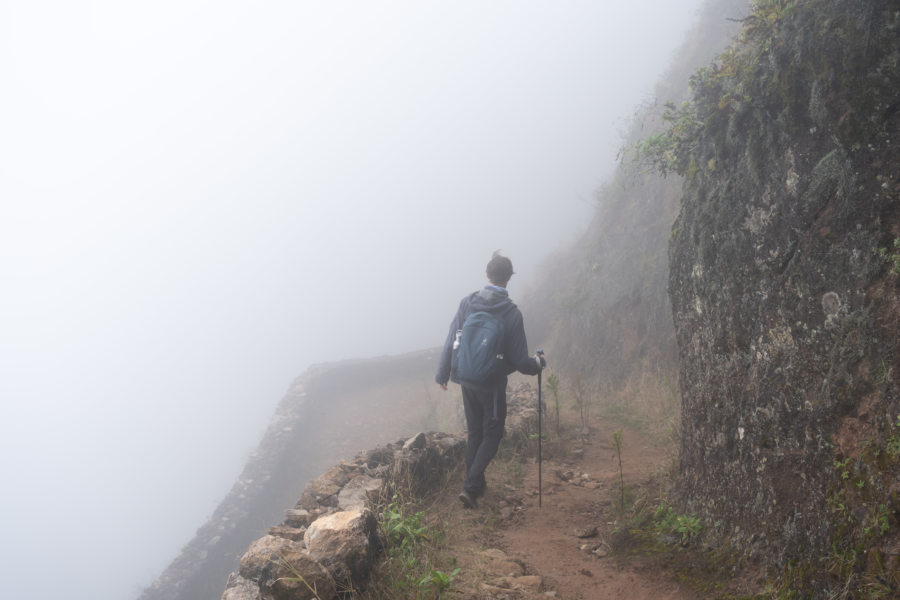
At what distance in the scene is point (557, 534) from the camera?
4004mm

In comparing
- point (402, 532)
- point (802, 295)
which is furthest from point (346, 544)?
point (802, 295)

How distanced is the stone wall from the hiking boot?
0.42 metres

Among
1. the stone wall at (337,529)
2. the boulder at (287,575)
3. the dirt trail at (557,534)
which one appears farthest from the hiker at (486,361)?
the boulder at (287,575)

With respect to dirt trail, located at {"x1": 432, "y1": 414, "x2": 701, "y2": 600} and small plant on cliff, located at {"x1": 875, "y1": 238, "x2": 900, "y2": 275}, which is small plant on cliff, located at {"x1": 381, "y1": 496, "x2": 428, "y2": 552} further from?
small plant on cliff, located at {"x1": 875, "y1": 238, "x2": 900, "y2": 275}

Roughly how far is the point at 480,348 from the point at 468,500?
1410 millimetres

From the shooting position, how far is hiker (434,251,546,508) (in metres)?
4.16

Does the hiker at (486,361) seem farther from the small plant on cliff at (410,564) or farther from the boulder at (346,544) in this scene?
the boulder at (346,544)

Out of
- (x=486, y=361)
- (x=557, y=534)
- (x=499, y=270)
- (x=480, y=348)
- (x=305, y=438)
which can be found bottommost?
(x=305, y=438)

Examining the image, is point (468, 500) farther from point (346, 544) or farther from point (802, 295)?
point (802, 295)

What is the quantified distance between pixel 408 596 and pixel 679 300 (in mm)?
2938

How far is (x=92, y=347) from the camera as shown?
106562mm

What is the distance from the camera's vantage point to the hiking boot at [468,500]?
4379 mm

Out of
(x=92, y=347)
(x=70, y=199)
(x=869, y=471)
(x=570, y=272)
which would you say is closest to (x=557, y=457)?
(x=869, y=471)

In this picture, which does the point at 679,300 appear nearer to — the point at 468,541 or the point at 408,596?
the point at 468,541
